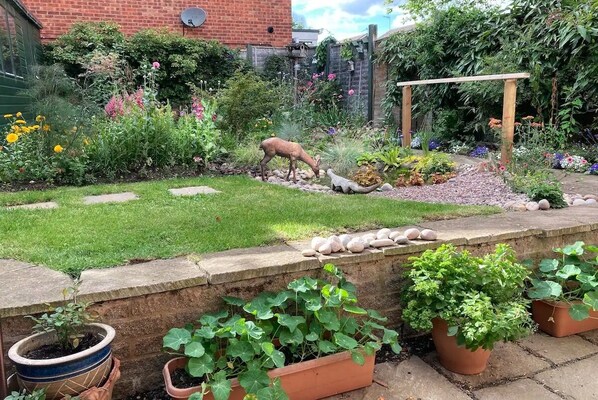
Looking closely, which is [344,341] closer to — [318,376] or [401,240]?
[318,376]

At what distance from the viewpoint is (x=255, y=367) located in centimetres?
150

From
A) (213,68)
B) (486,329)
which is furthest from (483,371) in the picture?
(213,68)

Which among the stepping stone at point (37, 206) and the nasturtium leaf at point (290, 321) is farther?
the stepping stone at point (37, 206)

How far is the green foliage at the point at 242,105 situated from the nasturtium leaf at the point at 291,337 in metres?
4.62

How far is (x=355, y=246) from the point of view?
1966 millimetres

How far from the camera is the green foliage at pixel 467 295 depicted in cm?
175

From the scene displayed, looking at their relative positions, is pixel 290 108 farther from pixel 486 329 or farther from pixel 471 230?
pixel 486 329

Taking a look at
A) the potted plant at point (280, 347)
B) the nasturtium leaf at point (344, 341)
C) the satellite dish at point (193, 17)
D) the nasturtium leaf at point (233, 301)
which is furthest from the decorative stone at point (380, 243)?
the satellite dish at point (193, 17)

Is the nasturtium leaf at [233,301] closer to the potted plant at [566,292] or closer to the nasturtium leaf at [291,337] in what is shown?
the nasturtium leaf at [291,337]

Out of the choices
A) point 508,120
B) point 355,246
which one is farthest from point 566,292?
point 508,120

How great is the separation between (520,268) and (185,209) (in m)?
2.01

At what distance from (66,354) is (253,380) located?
0.60m

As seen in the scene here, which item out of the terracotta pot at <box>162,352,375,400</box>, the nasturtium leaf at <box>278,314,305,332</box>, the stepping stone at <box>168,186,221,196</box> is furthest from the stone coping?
the stepping stone at <box>168,186,221,196</box>

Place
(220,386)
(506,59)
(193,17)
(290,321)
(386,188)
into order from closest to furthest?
1. (220,386)
2. (290,321)
3. (386,188)
4. (506,59)
5. (193,17)
